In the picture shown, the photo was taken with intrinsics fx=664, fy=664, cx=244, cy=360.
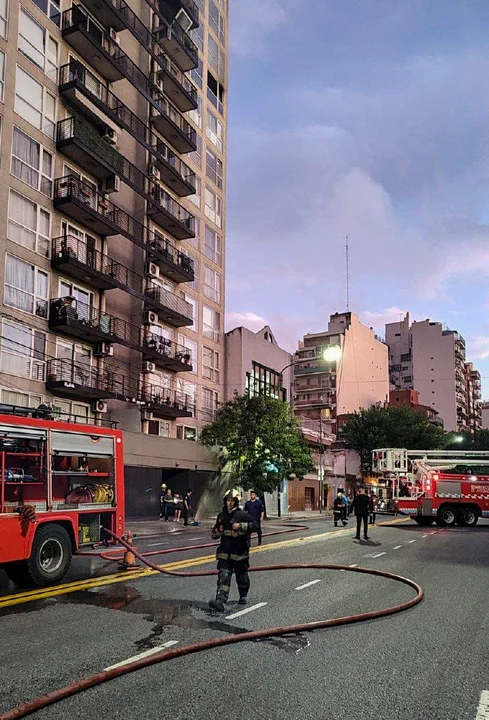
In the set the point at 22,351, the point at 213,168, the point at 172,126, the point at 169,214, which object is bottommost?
the point at 22,351

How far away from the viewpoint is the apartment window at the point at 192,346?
38.9 metres

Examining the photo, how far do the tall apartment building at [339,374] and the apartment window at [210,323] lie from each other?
43.6m

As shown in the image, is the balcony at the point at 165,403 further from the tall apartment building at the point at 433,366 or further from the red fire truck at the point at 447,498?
the tall apartment building at the point at 433,366

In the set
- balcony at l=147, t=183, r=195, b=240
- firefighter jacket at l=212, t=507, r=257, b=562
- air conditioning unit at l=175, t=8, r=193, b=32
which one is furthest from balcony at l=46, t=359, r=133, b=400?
air conditioning unit at l=175, t=8, r=193, b=32

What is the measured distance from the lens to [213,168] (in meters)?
45.4

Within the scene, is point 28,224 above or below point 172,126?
below

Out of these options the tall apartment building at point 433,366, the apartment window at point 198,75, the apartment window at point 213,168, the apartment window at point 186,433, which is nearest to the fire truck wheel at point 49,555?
the apartment window at point 186,433

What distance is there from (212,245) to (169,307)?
946cm

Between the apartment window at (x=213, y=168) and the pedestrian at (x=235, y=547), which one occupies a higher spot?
the apartment window at (x=213, y=168)

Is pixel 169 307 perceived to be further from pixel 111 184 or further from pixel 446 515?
pixel 446 515

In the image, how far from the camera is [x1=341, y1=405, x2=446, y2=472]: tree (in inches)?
2459

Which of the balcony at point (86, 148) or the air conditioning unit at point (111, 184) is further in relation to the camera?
the air conditioning unit at point (111, 184)

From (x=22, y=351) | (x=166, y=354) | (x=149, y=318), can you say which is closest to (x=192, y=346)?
(x=166, y=354)

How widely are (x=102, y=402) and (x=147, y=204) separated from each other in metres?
12.1
